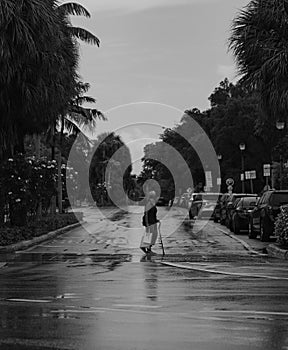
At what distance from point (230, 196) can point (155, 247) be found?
16.7 m

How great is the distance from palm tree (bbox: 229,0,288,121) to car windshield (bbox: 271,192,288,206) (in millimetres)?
2690

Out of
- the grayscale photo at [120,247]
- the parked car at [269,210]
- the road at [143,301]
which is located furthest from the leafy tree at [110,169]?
the road at [143,301]

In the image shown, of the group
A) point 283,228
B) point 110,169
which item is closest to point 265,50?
point 283,228

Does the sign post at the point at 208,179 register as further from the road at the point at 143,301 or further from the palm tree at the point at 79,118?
the road at the point at 143,301

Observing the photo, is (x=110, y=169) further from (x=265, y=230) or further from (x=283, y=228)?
(x=283, y=228)

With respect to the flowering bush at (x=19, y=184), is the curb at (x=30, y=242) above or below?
below

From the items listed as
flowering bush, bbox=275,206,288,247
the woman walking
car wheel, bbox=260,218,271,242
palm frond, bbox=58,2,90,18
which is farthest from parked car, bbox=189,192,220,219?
flowering bush, bbox=275,206,288,247

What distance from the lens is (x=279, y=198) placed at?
26.2 meters

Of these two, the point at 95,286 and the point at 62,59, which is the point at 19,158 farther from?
the point at 95,286

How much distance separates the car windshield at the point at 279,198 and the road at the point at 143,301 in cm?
416

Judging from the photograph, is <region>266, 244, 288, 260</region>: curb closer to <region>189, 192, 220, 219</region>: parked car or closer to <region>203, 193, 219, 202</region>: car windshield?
<region>189, 192, 220, 219</region>: parked car

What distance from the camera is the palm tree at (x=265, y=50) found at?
24.0 metres

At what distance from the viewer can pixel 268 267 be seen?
17.8 meters

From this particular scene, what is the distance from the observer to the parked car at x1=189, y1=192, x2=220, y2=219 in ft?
157
